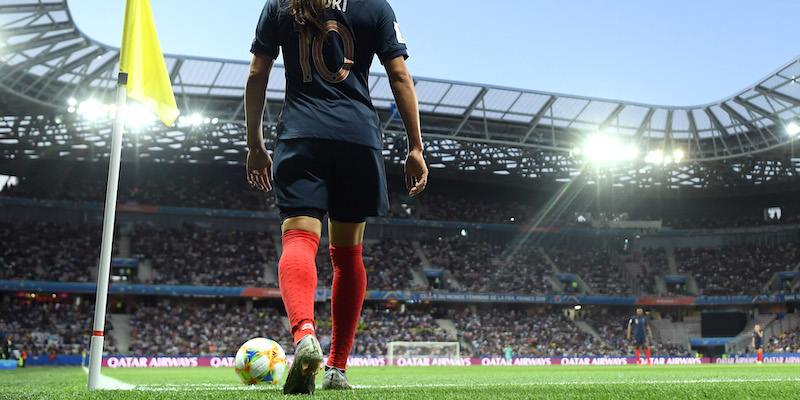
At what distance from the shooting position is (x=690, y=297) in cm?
4106

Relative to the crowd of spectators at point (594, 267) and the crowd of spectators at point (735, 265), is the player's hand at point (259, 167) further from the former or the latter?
the crowd of spectators at point (735, 265)

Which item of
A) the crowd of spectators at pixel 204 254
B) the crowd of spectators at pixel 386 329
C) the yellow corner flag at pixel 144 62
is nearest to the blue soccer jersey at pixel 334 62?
the yellow corner flag at pixel 144 62

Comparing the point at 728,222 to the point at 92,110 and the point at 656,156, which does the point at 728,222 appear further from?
the point at 92,110

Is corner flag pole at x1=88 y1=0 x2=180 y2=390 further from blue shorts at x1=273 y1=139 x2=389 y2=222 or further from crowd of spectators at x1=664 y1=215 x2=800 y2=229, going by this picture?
crowd of spectators at x1=664 y1=215 x2=800 y2=229

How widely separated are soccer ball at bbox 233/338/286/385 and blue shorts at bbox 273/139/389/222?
1164 millimetres

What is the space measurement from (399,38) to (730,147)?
34.5 meters

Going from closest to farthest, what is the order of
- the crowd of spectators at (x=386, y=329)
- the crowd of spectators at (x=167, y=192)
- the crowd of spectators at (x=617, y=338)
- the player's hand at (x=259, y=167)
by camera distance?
the player's hand at (x=259, y=167)
the crowd of spectators at (x=386, y=329)
the crowd of spectators at (x=617, y=338)
the crowd of spectators at (x=167, y=192)

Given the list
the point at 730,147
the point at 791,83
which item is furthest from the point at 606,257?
the point at 791,83

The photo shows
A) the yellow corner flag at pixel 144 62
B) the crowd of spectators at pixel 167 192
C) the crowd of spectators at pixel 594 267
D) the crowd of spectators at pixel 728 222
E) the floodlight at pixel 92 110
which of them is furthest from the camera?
the crowd of spectators at pixel 728 222

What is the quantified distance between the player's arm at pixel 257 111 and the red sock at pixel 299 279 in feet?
1.55

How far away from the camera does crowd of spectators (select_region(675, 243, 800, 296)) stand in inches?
1622

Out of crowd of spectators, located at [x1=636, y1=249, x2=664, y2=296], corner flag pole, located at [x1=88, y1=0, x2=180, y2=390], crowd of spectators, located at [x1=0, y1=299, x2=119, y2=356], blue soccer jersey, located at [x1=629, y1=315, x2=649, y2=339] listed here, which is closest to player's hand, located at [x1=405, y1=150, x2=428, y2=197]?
corner flag pole, located at [x1=88, y1=0, x2=180, y2=390]

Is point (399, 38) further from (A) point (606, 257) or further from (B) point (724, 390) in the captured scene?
(A) point (606, 257)

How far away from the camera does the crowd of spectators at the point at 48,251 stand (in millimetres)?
32312
